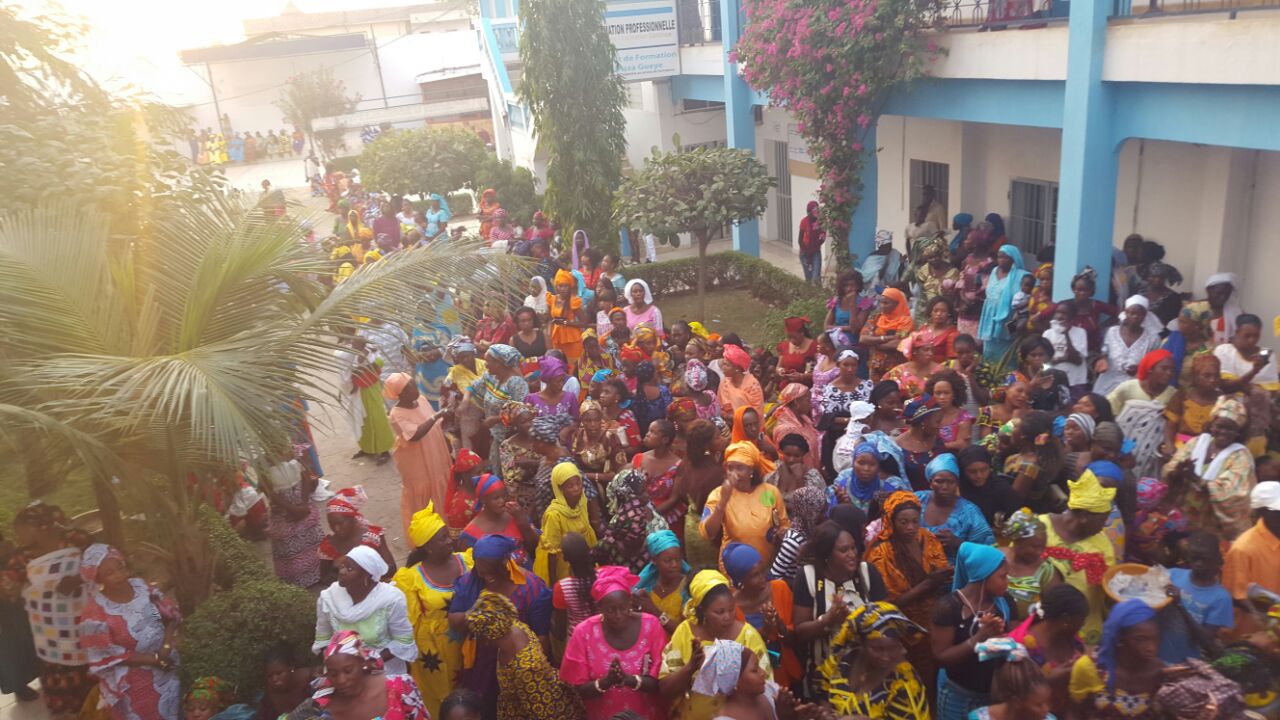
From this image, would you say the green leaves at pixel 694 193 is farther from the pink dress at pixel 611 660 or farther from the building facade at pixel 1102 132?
the pink dress at pixel 611 660

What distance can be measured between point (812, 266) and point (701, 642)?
10.3 metres

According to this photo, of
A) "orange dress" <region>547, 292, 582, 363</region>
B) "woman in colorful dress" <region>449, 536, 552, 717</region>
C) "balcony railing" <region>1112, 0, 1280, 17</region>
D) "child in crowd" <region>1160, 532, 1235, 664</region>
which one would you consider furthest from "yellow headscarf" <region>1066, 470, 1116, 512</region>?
"orange dress" <region>547, 292, 582, 363</region>

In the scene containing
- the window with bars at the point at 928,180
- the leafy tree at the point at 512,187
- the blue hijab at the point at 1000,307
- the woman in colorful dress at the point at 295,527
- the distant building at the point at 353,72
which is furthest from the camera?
the distant building at the point at 353,72

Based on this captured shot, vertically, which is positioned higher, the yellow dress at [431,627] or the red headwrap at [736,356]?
the red headwrap at [736,356]

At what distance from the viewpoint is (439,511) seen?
23.0ft

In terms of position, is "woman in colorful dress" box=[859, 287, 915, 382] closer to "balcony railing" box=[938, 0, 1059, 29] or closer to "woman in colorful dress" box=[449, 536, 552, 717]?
"balcony railing" box=[938, 0, 1059, 29]

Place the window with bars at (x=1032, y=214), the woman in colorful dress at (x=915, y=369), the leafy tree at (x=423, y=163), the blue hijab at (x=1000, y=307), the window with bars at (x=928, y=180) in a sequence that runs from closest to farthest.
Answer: the woman in colorful dress at (x=915, y=369) → the blue hijab at (x=1000, y=307) → the window with bars at (x=1032, y=214) → the window with bars at (x=928, y=180) → the leafy tree at (x=423, y=163)

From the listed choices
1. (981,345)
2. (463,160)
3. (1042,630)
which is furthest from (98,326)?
(463,160)

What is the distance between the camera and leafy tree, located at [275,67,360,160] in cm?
3822

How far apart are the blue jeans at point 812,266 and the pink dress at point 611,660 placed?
32.1 feet

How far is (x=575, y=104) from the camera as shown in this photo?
14.1 m

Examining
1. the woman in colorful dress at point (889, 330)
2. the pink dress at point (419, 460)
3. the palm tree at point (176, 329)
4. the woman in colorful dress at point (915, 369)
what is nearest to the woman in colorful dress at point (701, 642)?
the palm tree at point (176, 329)

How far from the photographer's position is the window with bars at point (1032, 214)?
37.1 ft

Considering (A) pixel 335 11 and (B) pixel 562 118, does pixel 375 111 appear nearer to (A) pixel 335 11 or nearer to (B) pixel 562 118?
(A) pixel 335 11
